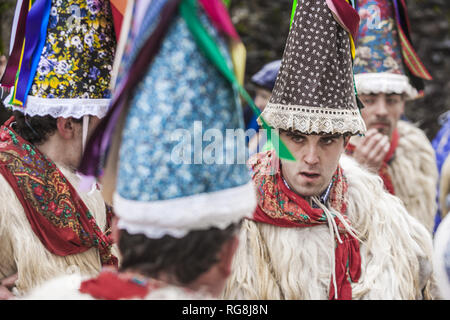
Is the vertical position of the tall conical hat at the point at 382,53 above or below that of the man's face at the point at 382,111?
above

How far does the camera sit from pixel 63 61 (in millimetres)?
2410

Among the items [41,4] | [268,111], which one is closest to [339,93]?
[268,111]

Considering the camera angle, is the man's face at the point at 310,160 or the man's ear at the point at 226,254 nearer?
the man's ear at the point at 226,254

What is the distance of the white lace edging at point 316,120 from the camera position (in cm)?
238

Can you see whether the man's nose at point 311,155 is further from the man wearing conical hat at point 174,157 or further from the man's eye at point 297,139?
the man wearing conical hat at point 174,157

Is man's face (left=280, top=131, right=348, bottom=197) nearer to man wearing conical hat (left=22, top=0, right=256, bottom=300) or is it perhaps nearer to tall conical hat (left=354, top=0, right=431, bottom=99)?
man wearing conical hat (left=22, top=0, right=256, bottom=300)

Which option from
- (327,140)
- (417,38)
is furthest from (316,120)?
(417,38)

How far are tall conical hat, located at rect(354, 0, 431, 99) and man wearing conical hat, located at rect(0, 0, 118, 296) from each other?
6.17 feet

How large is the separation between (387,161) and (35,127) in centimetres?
237

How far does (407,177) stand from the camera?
372cm

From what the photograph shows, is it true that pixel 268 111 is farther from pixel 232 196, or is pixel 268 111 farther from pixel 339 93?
pixel 232 196

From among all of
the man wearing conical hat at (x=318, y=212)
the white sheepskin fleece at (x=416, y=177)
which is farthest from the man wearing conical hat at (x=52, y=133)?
the white sheepskin fleece at (x=416, y=177)

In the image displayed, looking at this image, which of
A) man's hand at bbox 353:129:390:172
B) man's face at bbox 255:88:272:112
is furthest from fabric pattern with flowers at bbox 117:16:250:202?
man's face at bbox 255:88:272:112

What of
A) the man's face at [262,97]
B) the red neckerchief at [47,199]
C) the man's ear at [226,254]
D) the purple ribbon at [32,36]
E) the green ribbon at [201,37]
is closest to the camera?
the green ribbon at [201,37]
